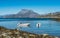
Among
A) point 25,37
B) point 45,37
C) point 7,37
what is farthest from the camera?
point 45,37

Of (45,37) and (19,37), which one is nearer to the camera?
(19,37)

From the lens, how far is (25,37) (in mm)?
12781

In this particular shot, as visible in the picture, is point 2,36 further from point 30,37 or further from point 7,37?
point 30,37

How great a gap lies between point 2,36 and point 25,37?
49.2 inches

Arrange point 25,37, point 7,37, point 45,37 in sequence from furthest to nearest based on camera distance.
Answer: point 45,37 → point 25,37 → point 7,37

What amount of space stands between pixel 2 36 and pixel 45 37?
2618 mm

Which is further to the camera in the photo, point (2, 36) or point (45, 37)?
point (45, 37)

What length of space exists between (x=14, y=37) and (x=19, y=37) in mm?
284

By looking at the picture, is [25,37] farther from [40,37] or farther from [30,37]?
[40,37]

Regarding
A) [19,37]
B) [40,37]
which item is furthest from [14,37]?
[40,37]

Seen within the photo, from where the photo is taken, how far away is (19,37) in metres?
12.5

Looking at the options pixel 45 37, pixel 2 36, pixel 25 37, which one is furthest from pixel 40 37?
pixel 2 36

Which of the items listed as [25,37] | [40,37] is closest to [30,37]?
[25,37]

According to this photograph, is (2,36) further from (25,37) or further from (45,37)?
(45,37)
